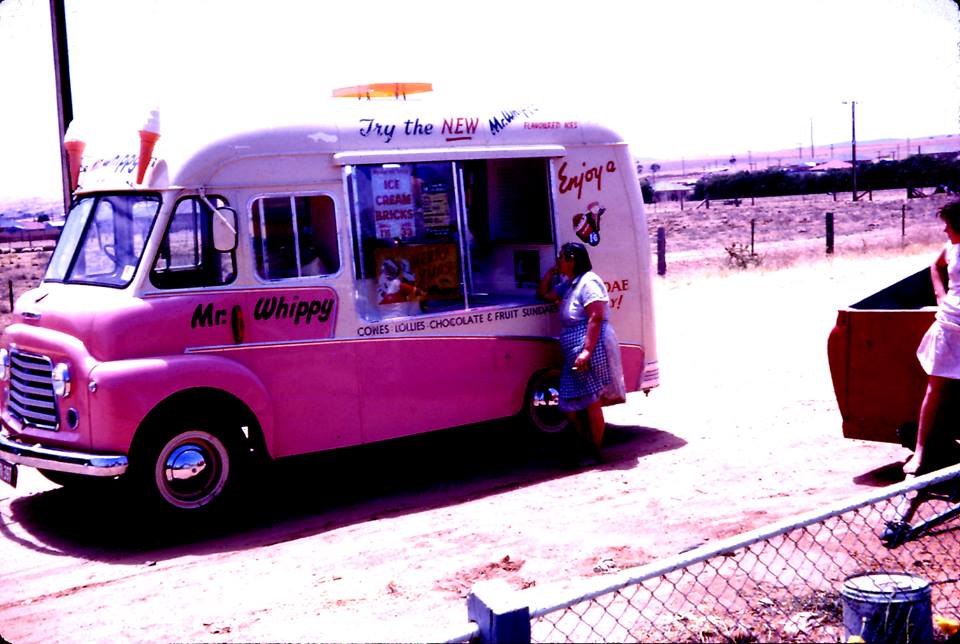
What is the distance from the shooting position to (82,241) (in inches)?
313

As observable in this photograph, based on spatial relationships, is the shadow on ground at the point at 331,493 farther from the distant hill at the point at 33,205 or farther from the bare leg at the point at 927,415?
the distant hill at the point at 33,205

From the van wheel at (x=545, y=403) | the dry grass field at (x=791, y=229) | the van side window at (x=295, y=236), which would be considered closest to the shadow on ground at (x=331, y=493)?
the van wheel at (x=545, y=403)

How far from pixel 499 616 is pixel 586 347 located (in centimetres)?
560

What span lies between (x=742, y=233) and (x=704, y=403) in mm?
37414

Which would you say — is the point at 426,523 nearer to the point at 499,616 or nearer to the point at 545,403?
the point at 545,403

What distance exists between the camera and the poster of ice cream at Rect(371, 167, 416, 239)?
329 inches

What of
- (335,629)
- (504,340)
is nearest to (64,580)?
(335,629)

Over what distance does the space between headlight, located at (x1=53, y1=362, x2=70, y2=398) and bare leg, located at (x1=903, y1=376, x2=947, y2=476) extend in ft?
18.2


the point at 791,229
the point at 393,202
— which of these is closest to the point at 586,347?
the point at 393,202

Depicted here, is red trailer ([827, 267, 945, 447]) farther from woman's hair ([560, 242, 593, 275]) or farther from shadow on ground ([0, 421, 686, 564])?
woman's hair ([560, 242, 593, 275])

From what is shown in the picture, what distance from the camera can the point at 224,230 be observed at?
7.42 m

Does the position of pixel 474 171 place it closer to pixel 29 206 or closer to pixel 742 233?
pixel 742 233

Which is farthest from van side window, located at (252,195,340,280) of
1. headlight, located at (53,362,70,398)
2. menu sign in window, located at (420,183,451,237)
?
headlight, located at (53,362,70,398)

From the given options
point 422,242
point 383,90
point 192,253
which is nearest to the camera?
point 192,253
